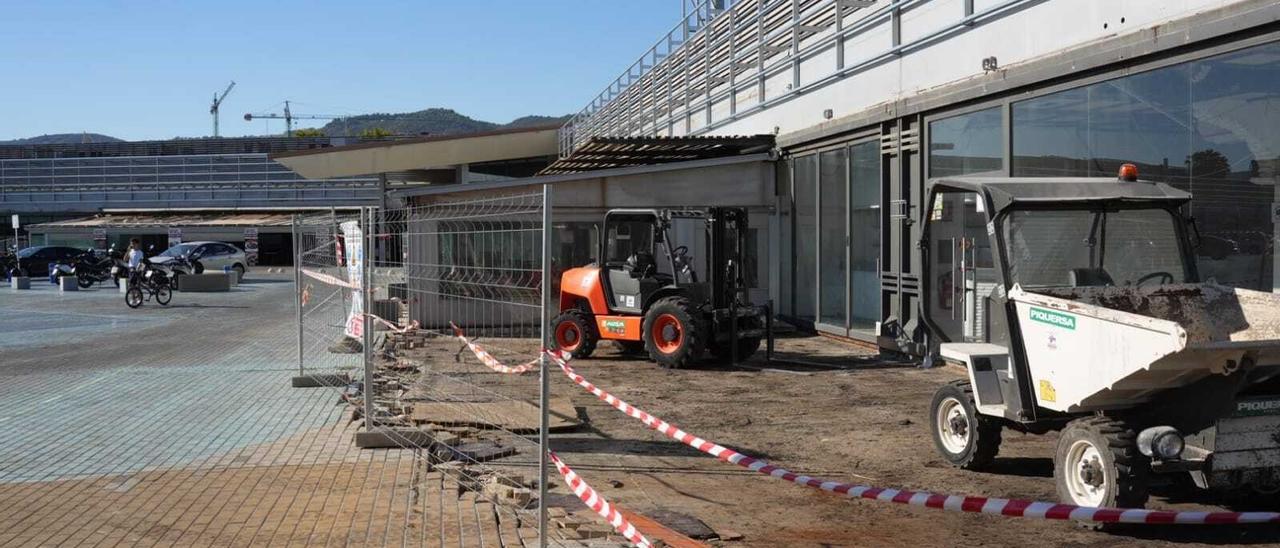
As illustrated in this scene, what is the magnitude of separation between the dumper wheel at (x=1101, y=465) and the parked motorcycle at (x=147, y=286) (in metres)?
27.1

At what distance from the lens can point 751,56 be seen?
74.7ft

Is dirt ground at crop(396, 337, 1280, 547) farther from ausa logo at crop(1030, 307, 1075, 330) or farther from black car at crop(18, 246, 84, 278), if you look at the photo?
black car at crop(18, 246, 84, 278)

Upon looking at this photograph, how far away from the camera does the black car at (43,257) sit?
4888cm

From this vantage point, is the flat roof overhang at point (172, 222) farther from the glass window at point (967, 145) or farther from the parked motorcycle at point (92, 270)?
the glass window at point (967, 145)

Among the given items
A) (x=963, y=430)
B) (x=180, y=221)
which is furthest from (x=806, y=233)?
(x=180, y=221)

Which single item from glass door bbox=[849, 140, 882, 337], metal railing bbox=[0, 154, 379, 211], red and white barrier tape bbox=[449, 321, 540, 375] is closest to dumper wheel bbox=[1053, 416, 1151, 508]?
red and white barrier tape bbox=[449, 321, 540, 375]

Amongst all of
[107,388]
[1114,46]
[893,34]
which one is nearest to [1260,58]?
[1114,46]

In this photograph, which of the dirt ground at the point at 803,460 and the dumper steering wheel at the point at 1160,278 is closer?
the dirt ground at the point at 803,460

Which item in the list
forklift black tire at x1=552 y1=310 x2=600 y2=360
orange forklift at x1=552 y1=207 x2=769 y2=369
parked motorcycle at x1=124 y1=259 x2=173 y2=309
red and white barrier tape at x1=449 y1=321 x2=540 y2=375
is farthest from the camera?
parked motorcycle at x1=124 y1=259 x2=173 y2=309

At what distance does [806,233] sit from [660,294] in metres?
5.37

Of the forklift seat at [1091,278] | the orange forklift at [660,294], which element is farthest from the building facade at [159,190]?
the forklift seat at [1091,278]

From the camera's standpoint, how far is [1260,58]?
32.7 ft

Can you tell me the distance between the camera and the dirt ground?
691cm

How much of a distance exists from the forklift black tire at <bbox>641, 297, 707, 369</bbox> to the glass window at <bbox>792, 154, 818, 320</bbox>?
17.2 ft
